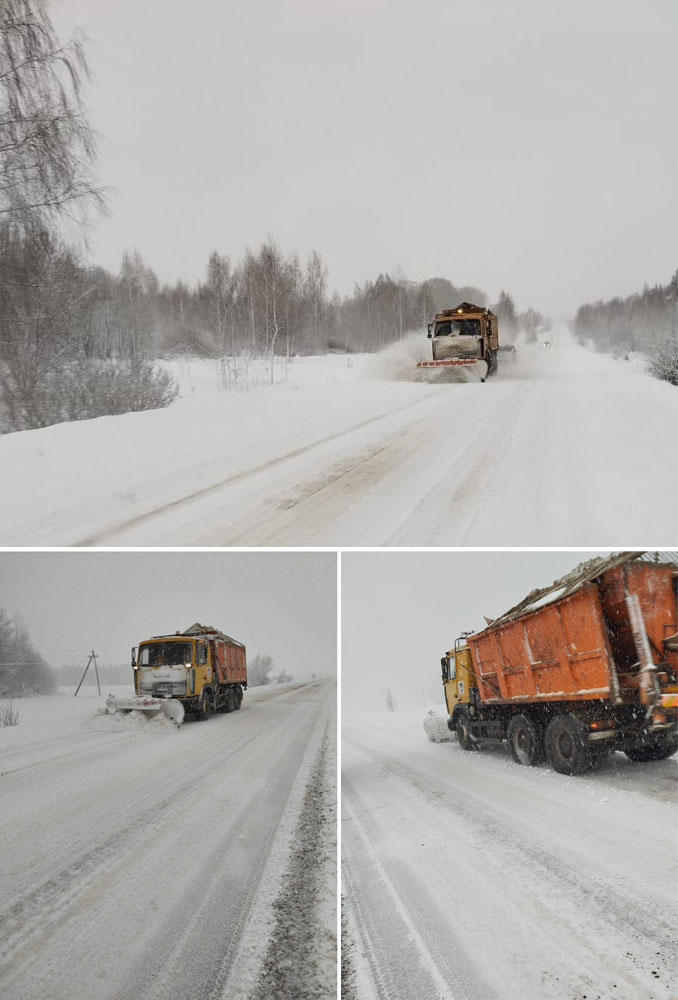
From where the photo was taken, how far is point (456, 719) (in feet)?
11.4

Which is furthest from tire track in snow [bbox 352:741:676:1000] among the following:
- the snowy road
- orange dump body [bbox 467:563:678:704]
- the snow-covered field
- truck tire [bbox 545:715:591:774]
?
orange dump body [bbox 467:563:678:704]

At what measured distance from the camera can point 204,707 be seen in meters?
3.21

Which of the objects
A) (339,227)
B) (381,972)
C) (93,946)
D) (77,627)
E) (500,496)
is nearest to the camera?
(93,946)

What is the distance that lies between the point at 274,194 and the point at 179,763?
2879mm

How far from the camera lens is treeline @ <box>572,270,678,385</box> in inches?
138

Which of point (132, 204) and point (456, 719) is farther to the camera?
point (456, 719)

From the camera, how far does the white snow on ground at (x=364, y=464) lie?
266 centimetres

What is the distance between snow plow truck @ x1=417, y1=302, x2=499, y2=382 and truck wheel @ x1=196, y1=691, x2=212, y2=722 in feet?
7.27

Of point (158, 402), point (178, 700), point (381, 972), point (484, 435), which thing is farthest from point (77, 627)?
point (484, 435)

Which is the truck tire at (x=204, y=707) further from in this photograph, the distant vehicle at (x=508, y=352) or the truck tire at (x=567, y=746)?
the distant vehicle at (x=508, y=352)

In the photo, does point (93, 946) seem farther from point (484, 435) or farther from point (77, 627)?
point (484, 435)

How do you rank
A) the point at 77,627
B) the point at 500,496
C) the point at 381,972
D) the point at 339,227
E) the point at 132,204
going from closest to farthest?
the point at 381,972, the point at 500,496, the point at 77,627, the point at 132,204, the point at 339,227

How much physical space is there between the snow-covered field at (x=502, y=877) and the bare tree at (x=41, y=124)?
289 cm

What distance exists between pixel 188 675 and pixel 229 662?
0.33 metres
